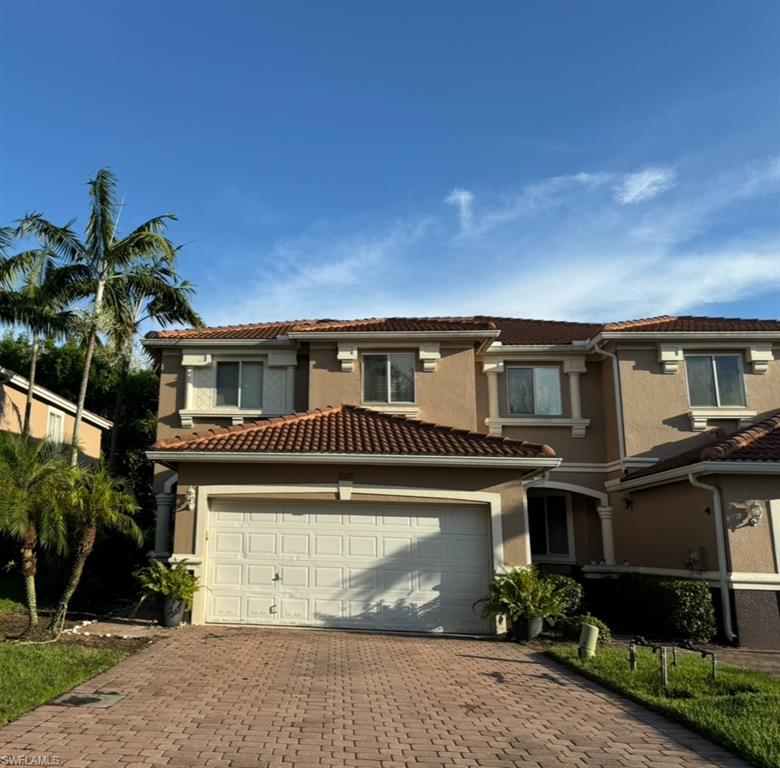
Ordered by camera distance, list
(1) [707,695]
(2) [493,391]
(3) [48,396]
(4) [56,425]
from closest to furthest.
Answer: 1. (1) [707,695]
2. (2) [493,391]
3. (3) [48,396]
4. (4) [56,425]

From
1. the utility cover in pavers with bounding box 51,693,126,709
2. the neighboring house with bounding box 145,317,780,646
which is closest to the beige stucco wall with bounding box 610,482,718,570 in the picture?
the neighboring house with bounding box 145,317,780,646

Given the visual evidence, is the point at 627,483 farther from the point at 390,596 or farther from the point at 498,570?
the point at 390,596

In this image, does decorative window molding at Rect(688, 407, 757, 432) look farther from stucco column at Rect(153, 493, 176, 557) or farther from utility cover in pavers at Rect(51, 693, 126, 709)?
utility cover in pavers at Rect(51, 693, 126, 709)

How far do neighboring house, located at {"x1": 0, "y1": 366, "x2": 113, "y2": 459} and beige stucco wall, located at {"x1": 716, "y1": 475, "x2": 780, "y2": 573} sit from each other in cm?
1612

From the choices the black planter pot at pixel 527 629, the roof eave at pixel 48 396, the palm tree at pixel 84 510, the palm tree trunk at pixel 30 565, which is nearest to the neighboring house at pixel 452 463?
the black planter pot at pixel 527 629

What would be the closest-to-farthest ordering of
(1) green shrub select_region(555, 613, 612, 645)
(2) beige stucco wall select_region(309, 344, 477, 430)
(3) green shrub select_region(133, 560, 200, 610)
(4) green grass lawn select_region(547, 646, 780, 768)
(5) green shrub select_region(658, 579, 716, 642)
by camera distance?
(4) green grass lawn select_region(547, 646, 780, 768) → (1) green shrub select_region(555, 613, 612, 645) → (3) green shrub select_region(133, 560, 200, 610) → (5) green shrub select_region(658, 579, 716, 642) → (2) beige stucco wall select_region(309, 344, 477, 430)

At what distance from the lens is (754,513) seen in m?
11.9

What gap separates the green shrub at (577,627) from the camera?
36.6 ft

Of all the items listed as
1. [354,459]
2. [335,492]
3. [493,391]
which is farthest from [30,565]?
[493,391]

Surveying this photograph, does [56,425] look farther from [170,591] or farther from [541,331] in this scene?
[541,331]

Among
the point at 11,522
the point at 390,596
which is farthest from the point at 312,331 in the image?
the point at 11,522

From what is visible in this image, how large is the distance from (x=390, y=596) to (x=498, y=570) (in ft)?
6.62

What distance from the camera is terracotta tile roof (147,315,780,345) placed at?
55.3 feet

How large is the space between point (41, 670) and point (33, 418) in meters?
15.5
